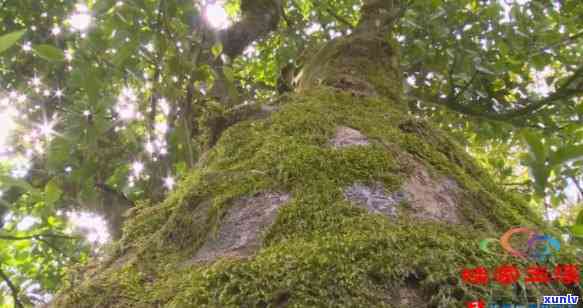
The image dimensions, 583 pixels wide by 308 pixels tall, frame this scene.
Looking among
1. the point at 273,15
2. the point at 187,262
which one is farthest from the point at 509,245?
the point at 273,15

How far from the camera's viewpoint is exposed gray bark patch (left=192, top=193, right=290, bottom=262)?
101cm

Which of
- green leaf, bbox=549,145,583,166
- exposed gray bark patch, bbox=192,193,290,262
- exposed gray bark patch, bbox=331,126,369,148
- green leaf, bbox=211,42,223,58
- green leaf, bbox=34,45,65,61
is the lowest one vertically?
exposed gray bark patch, bbox=192,193,290,262

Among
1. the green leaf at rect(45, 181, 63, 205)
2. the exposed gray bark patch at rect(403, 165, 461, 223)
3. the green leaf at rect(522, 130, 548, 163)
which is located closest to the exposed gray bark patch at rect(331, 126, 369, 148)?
the exposed gray bark patch at rect(403, 165, 461, 223)

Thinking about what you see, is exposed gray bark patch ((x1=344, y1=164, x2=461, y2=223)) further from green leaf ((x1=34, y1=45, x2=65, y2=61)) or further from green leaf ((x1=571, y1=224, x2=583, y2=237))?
green leaf ((x1=34, y1=45, x2=65, y2=61))

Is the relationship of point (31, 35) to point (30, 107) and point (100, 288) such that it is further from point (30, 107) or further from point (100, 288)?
point (100, 288)

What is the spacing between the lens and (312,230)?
39.0 inches

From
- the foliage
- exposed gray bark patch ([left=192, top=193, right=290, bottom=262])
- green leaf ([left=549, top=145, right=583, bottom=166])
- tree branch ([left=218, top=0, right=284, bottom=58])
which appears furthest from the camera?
tree branch ([left=218, top=0, right=284, bottom=58])

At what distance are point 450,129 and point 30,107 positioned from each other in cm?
416

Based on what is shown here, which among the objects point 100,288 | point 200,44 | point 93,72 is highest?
point 200,44

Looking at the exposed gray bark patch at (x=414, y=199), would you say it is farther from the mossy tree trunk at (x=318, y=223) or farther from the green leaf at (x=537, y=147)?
the green leaf at (x=537, y=147)

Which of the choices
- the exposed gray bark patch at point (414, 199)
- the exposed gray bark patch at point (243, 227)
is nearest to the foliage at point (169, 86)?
the exposed gray bark patch at point (414, 199)

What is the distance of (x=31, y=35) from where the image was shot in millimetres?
3412

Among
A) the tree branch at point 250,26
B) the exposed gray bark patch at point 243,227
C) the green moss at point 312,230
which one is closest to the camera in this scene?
the green moss at point 312,230

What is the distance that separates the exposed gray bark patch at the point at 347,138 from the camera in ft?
4.59
